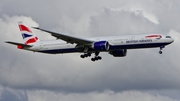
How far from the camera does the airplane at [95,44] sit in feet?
381

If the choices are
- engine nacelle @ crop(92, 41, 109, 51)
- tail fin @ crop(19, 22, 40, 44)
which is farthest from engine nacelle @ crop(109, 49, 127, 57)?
tail fin @ crop(19, 22, 40, 44)

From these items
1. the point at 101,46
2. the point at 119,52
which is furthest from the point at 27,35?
the point at 101,46

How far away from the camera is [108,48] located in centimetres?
11800

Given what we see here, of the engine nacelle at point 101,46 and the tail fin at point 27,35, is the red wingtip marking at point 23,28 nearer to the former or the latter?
the tail fin at point 27,35

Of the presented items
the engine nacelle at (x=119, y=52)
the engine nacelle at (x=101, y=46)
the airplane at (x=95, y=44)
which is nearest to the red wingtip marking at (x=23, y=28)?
the airplane at (x=95, y=44)

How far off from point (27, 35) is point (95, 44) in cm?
2011

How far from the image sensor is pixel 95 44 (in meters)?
119

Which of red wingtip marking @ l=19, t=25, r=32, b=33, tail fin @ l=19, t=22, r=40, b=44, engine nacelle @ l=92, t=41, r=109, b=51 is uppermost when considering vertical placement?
red wingtip marking @ l=19, t=25, r=32, b=33

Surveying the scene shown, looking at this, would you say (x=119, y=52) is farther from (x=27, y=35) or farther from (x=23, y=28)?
(x=23, y=28)

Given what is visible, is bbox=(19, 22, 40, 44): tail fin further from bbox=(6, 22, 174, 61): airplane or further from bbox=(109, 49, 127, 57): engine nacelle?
bbox=(109, 49, 127, 57): engine nacelle

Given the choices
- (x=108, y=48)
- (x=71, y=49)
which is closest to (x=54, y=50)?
(x=71, y=49)

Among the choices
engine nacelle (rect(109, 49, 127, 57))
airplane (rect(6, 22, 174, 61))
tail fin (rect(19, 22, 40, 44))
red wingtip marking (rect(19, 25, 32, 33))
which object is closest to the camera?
Answer: airplane (rect(6, 22, 174, 61))

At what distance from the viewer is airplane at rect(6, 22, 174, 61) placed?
11619 cm

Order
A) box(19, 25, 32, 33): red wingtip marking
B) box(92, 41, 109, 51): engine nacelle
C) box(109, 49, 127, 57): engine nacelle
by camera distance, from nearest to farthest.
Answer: box(92, 41, 109, 51): engine nacelle
box(109, 49, 127, 57): engine nacelle
box(19, 25, 32, 33): red wingtip marking
